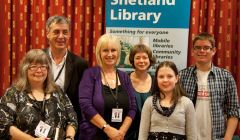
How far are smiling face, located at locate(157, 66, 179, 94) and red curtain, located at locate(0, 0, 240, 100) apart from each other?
1.11 metres

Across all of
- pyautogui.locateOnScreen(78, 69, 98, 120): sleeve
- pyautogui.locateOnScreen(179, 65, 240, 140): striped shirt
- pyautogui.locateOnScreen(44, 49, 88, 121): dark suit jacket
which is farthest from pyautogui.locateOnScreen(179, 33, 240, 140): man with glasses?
pyautogui.locateOnScreen(44, 49, 88, 121): dark suit jacket

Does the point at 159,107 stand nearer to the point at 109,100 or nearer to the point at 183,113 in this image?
the point at 183,113

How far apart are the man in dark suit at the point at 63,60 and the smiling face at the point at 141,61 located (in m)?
0.49

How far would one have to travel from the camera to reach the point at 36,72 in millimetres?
2645

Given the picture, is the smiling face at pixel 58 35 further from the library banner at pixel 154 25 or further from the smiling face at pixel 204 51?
the smiling face at pixel 204 51

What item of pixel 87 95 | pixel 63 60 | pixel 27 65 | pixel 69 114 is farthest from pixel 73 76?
Result: pixel 27 65

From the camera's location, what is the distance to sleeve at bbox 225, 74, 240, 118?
114 inches

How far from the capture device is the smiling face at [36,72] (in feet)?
8.68

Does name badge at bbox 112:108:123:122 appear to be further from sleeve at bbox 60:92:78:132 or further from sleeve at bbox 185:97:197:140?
sleeve at bbox 185:97:197:140

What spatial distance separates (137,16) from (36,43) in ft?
4.15

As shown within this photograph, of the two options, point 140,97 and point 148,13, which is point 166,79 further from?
point 148,13

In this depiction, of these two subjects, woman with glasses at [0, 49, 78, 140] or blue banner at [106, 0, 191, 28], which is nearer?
woman with glasses at [0, 49, 78, 140]

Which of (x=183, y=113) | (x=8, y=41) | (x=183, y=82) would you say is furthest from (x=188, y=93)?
(x=8, y=41)

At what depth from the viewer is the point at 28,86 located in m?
2.69
